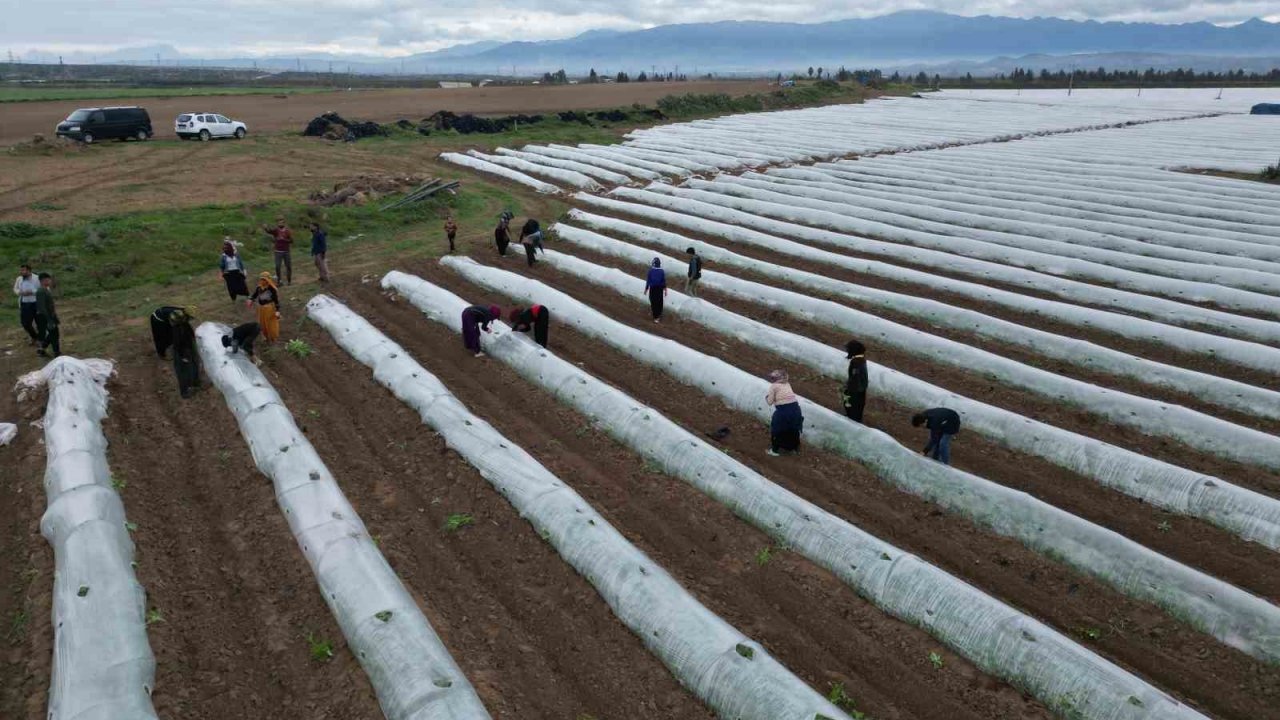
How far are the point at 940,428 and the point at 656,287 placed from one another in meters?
6.18

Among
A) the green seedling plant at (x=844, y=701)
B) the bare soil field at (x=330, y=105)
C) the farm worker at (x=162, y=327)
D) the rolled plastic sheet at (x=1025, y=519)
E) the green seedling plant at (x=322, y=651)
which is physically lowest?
the green seedling plant at (x=844, y=701)

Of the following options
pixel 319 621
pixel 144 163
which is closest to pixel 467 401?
pixel 319 621

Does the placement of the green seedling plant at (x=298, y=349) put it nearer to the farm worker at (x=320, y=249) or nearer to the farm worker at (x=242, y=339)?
the farm worker at (x=242, y=339)

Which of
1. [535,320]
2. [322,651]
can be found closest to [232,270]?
[535,320]

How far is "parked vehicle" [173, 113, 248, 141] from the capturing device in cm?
3266

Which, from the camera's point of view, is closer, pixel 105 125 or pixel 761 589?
pixel 761 589

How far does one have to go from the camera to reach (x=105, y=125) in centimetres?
3080

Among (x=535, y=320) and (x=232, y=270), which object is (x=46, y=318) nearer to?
(x=232, y=270)

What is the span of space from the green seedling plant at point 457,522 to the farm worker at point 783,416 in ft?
12.3

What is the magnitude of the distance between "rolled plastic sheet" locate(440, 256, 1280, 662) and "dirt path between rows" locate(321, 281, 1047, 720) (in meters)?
1.89

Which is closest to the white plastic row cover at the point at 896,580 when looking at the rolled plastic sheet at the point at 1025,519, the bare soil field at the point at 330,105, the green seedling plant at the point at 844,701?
the green seedling plant at the point at 844,701

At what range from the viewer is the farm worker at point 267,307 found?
11906 mm

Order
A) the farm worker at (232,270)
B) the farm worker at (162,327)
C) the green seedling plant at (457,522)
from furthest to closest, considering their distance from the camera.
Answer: the farm worker at (232,270) < the farm worker at (162,327) < the green seedling plant at (457,522)

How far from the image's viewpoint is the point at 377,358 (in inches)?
445
